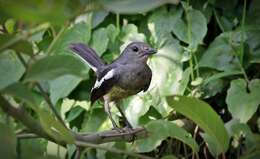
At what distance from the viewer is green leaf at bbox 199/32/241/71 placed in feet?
11.7

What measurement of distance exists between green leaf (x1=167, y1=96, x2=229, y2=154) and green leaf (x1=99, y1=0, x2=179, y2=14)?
14.3 inches

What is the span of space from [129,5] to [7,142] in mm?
160

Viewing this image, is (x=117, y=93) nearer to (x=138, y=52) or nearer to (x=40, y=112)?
(x=138, y=52)

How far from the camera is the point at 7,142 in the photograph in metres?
0.51

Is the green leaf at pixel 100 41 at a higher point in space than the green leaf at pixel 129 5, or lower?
lower

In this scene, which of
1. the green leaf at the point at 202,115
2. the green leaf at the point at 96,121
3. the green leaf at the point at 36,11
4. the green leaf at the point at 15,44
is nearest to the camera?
the green leaf at the point at 36,11

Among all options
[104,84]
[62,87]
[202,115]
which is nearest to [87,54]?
[104,84]

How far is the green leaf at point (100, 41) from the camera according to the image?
12.3 feet

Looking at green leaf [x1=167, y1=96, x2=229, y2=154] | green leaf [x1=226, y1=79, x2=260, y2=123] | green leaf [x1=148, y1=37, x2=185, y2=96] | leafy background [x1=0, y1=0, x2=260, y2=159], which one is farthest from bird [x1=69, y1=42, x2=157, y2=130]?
green leaf [x1=167, y1=96, x2=229, y2=154]

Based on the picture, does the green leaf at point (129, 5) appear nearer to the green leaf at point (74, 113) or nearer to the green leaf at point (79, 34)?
the green leaf at point (79, 34)

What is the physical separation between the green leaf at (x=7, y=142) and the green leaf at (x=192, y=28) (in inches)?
120

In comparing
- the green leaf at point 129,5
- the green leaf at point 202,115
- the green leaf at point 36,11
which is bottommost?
the green leaf at point 202,115

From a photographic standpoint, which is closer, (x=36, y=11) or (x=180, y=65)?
(x=36, y=11)

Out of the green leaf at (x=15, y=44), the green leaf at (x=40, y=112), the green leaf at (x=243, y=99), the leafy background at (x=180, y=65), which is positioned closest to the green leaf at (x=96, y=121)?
the leafy background at (x=180, y=65)
